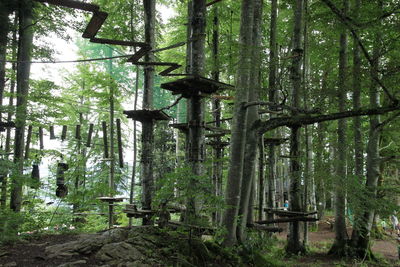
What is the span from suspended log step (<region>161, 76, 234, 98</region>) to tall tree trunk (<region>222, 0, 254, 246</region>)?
1.25 feet

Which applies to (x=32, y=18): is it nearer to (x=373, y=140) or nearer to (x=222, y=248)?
(x=222, y=248)

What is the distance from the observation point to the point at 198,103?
18.9 ft

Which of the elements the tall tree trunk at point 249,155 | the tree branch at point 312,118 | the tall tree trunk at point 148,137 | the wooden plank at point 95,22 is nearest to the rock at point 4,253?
the tall tree trunk at point 148,137

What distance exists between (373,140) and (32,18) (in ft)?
34.3

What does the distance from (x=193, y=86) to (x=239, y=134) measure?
4.30 ft

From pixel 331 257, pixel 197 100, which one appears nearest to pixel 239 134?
pixel 197 100

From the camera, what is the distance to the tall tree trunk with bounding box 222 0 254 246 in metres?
5.15

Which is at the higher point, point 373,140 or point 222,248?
point 373,140

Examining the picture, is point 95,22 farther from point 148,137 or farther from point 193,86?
point 148,137

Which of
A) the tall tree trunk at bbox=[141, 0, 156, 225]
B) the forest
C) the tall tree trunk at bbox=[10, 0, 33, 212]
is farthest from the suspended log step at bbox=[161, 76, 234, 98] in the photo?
the tall tree trunk at bbox=[10, 0, 33, 212]

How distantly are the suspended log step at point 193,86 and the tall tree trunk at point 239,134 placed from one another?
38cm

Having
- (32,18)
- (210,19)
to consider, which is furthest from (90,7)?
(210,19)

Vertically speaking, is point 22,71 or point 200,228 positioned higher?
point 22,71

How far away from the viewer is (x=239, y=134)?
5.37 meters
